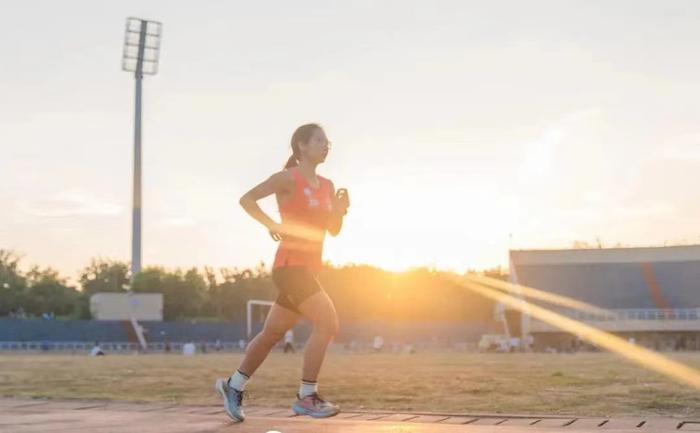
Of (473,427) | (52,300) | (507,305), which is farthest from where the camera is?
(52,300)

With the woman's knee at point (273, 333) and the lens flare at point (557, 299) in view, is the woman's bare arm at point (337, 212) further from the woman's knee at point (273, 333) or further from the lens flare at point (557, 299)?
the lens flare at point (557, 299)

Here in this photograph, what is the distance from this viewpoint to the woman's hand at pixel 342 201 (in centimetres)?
585

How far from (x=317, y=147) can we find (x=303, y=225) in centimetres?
53

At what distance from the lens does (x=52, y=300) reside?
82188mm

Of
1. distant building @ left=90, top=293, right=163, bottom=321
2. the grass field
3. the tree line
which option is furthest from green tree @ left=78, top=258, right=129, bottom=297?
the grass field

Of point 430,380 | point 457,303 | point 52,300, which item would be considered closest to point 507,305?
point 457,303

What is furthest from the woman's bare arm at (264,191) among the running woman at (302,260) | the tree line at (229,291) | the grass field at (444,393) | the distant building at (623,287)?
the tree line at (229,291)

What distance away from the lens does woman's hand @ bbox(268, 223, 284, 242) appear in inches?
221

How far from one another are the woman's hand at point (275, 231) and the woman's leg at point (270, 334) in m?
0.44

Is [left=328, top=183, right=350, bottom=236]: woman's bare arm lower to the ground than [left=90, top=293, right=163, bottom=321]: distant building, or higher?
lower

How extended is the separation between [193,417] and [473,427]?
187 centimetres

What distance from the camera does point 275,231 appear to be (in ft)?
18.5

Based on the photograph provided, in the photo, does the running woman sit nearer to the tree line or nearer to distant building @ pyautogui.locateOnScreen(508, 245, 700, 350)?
distant building @ pyautogui.locateOnScreen(508, 245, 700, 350)

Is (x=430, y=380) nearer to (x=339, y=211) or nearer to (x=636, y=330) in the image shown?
(x=339, y=211)
